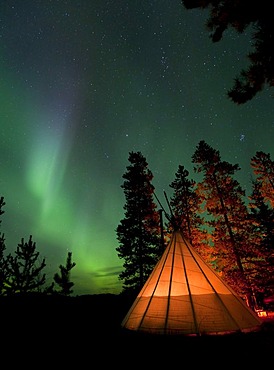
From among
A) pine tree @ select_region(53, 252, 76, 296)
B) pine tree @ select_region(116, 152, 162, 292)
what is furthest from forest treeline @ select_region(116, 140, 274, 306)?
pine tree @ select_region(53, 252, 76, 296)

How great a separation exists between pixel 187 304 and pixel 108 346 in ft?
6.56

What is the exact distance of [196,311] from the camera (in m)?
4.61

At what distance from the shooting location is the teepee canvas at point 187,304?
173 inches

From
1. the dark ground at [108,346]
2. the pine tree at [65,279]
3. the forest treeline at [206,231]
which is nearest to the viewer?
the dark ground at [108,346]

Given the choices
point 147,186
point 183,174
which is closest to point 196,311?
point 147,186

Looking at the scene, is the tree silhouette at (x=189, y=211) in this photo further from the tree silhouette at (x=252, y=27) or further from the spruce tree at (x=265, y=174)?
the tree silhouette at (x=252, y=27)

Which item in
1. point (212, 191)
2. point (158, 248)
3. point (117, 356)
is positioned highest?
point (212, 191)

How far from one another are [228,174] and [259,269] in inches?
279

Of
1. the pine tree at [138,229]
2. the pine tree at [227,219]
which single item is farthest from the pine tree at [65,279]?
the pine tree at [227,219]

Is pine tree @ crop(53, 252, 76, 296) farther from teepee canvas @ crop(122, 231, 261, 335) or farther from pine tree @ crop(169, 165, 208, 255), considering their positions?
teepee canvas @ crop(122, 231, 261, 335)

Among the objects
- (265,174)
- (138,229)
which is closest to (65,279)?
(138,229)

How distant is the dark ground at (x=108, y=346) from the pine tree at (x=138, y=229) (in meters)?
11.8

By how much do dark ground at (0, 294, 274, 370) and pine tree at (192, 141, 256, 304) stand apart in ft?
32.9

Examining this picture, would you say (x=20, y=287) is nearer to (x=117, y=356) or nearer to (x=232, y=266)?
(x=117, y=356)
